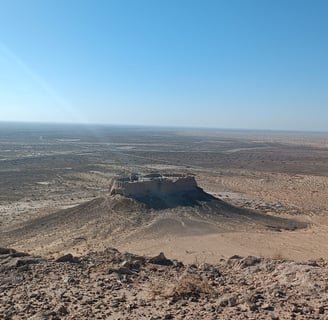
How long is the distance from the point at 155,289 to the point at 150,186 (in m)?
18.5

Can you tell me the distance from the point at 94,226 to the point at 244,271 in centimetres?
1482

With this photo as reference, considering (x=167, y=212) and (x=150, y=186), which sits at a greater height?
(x=150, y=186)

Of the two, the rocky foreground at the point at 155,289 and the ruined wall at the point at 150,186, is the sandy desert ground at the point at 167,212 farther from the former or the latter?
the rocky foreground at the point at 155,289

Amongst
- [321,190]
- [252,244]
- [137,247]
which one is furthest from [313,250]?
[321,190]

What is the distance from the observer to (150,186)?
27.9m

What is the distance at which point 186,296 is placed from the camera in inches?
344

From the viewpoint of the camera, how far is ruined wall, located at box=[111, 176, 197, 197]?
27641 mm

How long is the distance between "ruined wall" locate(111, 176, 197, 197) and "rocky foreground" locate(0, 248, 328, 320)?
15.4m

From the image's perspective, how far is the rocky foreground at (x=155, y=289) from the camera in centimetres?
803

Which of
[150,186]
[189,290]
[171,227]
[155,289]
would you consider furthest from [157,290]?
[150,186]

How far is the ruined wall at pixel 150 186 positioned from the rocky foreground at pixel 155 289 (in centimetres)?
1541

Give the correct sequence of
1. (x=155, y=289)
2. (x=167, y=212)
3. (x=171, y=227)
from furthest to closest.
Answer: (x=167, y=212), (x=171, y=227), (x=155, y=289)

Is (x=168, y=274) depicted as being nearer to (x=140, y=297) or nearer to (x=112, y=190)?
(x=140, y=297)

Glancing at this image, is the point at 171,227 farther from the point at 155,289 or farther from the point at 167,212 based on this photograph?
the point at 155,289
